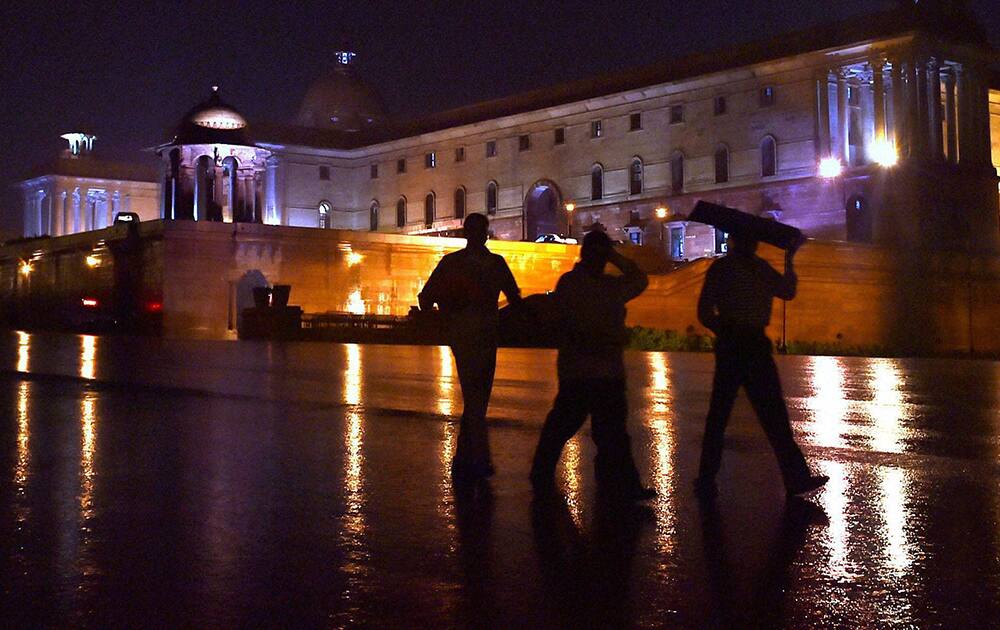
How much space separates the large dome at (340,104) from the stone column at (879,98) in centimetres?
4745

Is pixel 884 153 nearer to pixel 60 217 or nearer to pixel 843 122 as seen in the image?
pixel 843 122

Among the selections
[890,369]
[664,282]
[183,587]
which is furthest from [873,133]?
[183,587]

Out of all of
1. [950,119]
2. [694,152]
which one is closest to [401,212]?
[694,152]

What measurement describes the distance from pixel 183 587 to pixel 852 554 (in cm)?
326

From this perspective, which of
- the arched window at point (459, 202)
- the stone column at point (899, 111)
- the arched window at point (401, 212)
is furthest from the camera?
the arched window at point (401, 212)

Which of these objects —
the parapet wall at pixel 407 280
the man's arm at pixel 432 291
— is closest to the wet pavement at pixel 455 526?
the man's arm at pixel 432 291

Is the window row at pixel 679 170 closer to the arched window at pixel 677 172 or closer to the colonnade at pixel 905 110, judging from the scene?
the arched window at pixel 677 172

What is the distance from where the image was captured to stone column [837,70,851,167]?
234ft

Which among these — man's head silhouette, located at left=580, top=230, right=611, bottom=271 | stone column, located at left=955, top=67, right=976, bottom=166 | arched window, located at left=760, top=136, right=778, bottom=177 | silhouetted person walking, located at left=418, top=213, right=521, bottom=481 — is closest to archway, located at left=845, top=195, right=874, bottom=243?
arched window, located at left=760, top=136, right=778, bottom=177

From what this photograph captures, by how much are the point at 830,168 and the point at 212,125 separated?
3071 centimetres

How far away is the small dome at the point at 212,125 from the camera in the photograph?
65875 millimetres

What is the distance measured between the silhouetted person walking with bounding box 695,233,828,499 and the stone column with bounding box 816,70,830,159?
64.6 meters

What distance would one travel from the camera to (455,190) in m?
93.2

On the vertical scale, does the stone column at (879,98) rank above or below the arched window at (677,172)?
above
